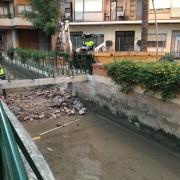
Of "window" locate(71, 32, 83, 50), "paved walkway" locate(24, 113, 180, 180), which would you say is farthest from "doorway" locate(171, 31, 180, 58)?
"paved walkway" locate(24, 113, 180, 180)

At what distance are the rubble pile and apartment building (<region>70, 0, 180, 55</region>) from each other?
9795 millimetres

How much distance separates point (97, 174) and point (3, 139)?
541 centimetres

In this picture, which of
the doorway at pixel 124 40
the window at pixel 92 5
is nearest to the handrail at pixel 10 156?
the doorway at pixel 124 40

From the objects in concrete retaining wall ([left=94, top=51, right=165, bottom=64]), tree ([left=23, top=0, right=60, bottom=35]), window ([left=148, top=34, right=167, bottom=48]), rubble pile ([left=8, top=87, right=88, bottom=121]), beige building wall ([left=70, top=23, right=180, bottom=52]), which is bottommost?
rubble pile ([left=8, top=87, right=88, bottom=121])

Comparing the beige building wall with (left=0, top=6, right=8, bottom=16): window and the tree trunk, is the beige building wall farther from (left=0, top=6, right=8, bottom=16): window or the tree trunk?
(left=0, top=6, right=8, bottom=16): window

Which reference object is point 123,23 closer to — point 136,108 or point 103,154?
point 136,108

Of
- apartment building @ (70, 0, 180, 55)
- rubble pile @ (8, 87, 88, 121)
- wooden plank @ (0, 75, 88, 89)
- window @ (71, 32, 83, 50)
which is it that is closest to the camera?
wooden plank @ (0, 75, 88, 89)

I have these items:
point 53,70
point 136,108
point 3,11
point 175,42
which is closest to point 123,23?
point 175,42

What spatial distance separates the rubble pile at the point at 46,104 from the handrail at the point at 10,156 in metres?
9.05

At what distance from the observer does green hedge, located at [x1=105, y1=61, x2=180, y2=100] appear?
22.2ft

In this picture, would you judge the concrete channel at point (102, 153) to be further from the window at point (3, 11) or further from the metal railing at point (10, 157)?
the window at point (3, 11)

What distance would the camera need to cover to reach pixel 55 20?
52.2 feet

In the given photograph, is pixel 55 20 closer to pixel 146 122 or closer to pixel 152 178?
pixel 146 122

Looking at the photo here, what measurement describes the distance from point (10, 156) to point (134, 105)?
25.4 feet
